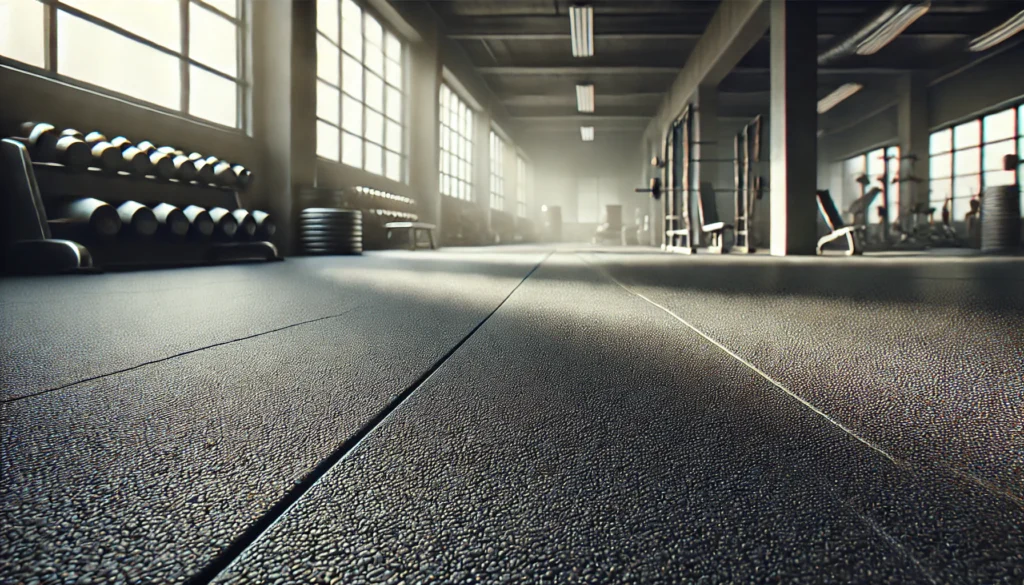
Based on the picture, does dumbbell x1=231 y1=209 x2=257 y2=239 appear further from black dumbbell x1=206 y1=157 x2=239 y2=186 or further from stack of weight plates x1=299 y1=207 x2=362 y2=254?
stack of weight plates x1=299 y1=207 x2=362 y2=254

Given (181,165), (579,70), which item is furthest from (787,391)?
(579,70)

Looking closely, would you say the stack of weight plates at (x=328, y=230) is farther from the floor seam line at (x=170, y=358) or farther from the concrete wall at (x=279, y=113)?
the floor seam line at (x=170, y=358)

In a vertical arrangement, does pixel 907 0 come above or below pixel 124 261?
above

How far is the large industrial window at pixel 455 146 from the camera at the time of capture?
1132cm

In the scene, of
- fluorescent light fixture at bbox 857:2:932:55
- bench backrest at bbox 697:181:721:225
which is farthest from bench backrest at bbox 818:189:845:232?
fluorescent light fixture at bbox 857:2:932:55

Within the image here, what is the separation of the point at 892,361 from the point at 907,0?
8.64 meters

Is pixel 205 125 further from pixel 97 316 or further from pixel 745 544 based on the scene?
pixel 745 544

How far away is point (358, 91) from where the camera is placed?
25.2ft

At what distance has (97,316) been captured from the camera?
1461 mm

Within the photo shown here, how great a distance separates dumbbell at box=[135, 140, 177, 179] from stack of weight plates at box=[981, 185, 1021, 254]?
32.6ft

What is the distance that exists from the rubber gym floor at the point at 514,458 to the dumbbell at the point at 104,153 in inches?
124

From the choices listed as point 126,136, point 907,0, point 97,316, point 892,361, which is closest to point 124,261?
point 126,136

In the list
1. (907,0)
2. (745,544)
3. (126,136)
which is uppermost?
(907,0)

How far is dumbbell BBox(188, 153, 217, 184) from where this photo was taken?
4.47 m
